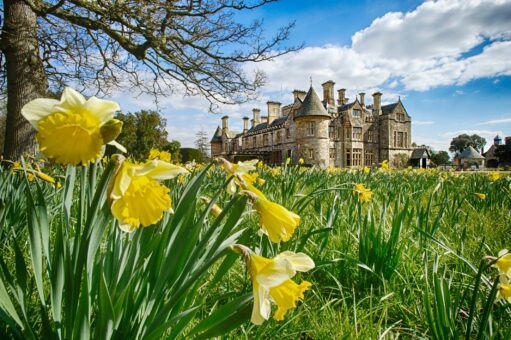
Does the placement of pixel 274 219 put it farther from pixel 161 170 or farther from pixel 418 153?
pixel 418 153

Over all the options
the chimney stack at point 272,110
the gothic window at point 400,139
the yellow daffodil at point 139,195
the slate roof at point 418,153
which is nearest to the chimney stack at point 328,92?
the chimney stack at point 272,110

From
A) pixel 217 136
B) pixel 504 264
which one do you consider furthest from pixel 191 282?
pixel 217 136

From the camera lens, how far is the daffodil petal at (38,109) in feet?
1.63

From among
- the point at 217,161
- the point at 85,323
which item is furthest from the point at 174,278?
the point at 217,161

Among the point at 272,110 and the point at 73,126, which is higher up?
the point at 272,110

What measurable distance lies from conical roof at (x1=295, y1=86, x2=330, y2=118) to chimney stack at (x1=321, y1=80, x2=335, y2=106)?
19.0ft

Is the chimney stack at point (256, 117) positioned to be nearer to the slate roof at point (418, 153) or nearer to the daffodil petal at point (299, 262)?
the slate roof at point (418, 153)

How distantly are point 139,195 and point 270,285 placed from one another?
11.3 inches

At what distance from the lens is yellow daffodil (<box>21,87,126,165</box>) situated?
1.57 ft

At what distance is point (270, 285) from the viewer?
1.85 feet

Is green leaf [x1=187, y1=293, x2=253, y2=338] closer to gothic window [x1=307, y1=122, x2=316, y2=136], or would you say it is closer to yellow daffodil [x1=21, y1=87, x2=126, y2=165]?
yellow daffodil [x1=21, y1=87, x2=126, y2=165]

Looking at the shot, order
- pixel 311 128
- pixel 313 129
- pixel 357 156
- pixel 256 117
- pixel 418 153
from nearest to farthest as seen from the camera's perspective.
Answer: pixel 313 129
pixel 311 128
pixel 357 156
pixel 418 153
pixel 256 117

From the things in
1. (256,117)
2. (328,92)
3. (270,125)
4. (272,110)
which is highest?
(328,92)

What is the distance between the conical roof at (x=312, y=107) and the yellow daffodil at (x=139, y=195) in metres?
24.4
